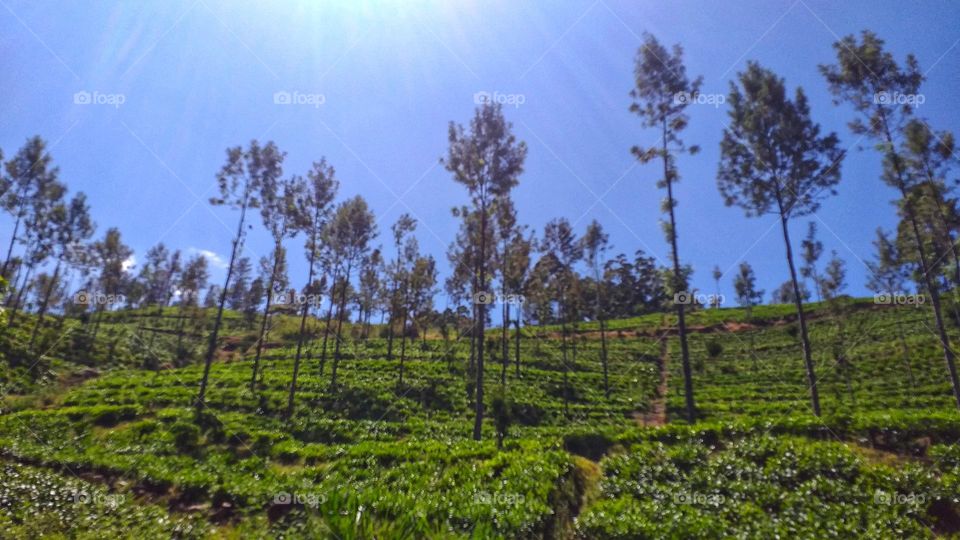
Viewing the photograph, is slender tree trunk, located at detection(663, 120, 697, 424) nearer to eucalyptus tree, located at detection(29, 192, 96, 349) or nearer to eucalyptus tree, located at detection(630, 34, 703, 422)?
eucalyptus tree, located at detection(630, 34, 703, 422)

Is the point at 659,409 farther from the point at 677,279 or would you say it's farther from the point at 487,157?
the point at 487,157

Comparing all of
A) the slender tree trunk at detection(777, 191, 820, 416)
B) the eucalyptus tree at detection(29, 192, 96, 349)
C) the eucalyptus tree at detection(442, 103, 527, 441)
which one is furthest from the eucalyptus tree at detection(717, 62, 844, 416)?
the eucalyptus tree at detection(29, 192, 96, 349)

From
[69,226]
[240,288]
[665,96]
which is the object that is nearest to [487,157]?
[665,96]

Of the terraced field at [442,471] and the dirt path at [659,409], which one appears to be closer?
the terraced field at [442,471]

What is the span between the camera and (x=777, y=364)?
3881cm

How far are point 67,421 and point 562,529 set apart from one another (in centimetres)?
2030

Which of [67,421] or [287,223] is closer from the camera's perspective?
[67,421]

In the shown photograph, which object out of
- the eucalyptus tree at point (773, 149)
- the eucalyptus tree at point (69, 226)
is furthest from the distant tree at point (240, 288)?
the eucalyptus tree at point (773, 149)

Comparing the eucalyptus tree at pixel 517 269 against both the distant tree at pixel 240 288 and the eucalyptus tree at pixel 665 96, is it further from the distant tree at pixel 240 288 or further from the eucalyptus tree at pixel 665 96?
the distant tree at pixel 240 288

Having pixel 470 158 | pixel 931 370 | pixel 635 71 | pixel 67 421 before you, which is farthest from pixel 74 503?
pixel 931 370

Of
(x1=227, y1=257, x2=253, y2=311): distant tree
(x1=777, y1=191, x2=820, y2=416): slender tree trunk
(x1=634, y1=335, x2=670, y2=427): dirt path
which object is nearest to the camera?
(x1=777, y1=191, x2=820, y2=416): slender tree trunk

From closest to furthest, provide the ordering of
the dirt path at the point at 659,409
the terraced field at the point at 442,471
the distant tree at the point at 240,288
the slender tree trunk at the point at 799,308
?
the terraced field at the point at 442,471 → the slender tree trunk at the point at 799,308 → the dirt path at the point at 659,409 → the distant tree at the point at 240,288

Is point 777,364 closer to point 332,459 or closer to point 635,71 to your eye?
point 635,71

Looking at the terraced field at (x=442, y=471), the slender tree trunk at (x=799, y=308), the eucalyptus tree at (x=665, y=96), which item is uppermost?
the eucalyptus tree at (x=665, y=96)
